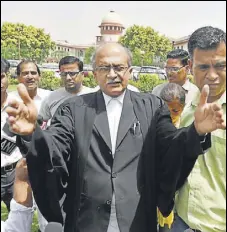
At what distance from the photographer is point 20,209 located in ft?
6.33

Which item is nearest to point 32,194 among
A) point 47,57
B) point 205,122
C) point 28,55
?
point 205,122

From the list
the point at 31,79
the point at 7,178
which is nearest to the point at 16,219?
the point at 7,178

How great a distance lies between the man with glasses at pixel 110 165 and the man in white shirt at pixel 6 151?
42.0 inches

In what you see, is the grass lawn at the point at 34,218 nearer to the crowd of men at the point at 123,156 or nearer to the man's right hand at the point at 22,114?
the crowd of men at the point at 123,156

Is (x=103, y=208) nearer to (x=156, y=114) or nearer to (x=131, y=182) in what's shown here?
(x=131, y=182)

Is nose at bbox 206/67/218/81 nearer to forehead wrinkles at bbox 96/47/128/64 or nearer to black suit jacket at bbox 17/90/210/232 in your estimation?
black suit jacket at bbox 17/90/210/232

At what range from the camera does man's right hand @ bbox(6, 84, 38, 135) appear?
184 centimetres

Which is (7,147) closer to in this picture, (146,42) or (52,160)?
(52,160)

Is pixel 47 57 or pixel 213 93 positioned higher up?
pixel 47 57

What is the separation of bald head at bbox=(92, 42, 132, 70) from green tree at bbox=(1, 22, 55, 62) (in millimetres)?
36788

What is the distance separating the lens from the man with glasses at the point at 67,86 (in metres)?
4.39

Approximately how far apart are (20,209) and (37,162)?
0.82 feet

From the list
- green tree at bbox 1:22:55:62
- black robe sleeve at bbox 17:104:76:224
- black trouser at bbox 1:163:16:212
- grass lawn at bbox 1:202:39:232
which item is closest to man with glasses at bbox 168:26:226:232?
black robe sleeve at bbox 17:104:76:224

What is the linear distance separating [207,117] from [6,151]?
2180mm
